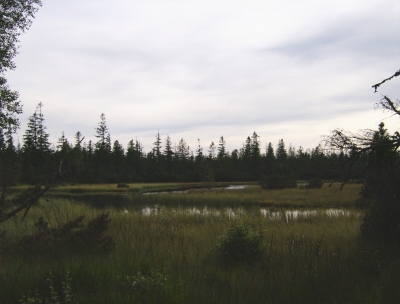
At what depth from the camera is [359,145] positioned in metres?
4.75

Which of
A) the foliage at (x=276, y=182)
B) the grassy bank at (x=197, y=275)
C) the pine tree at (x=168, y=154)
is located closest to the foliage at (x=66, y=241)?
the grassy bank at (x=197, y=275)

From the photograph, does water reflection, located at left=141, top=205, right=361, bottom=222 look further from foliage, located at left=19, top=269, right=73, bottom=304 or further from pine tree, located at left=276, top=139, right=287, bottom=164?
pine tree, located at left=276, top=139, right=287, bottom=164

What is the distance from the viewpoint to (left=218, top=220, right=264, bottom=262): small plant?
579 centimetres

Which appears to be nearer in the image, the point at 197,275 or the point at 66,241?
the point at 197,275

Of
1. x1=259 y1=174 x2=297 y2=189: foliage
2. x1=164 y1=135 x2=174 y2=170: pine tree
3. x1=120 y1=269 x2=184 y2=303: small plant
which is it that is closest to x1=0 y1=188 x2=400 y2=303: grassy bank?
x1=120 y1=269 x2=184 y2=303: small plant

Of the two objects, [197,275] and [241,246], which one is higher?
[241,246]

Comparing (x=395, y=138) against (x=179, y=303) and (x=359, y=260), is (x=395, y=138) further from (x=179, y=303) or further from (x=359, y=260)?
(x=179, y=303)

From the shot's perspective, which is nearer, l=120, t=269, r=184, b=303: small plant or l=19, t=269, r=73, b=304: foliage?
l=19, t=269, r=73, b=304: foliage

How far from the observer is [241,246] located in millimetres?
5852

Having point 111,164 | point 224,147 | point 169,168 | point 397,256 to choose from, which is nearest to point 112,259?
point 397,256

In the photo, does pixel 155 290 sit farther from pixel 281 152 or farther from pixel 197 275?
pixel 281 152

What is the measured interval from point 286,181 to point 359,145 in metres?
38.8

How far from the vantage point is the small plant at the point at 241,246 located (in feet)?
19.0

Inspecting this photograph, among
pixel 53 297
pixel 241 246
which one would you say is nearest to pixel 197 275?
pixel 241 246
